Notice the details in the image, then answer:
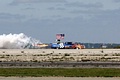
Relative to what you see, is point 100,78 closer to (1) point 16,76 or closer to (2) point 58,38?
(1) point 16,76

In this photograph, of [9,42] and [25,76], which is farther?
[9,42]

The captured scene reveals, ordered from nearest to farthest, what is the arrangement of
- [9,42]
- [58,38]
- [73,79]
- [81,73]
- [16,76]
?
[73,79]
[16,76]
[81,73]
[58,38]
[9,42]

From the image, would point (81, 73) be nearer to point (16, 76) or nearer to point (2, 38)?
point (16, 76)

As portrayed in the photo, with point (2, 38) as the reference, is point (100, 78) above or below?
below

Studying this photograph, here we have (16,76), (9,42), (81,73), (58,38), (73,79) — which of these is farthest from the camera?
(9,42)

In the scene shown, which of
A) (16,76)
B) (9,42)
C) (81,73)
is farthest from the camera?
(9,42)

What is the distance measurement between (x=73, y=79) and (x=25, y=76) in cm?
411

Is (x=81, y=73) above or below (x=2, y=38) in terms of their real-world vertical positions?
below

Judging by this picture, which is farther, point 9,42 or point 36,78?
point 9,42

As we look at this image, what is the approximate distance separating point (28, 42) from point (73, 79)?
3662 inches

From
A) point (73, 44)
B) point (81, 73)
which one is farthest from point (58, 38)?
point (81, 73)

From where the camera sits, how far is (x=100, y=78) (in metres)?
31.0

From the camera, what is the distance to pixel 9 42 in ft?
378

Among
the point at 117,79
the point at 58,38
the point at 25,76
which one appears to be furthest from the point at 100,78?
the point at 58,38
